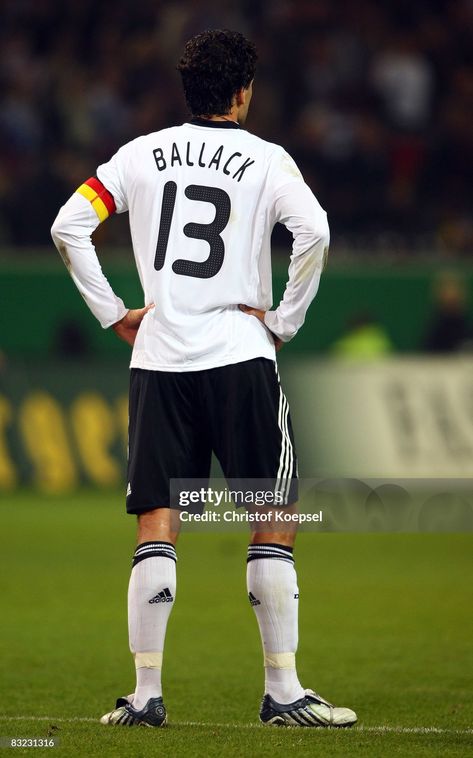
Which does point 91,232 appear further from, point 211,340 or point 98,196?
point 211,340

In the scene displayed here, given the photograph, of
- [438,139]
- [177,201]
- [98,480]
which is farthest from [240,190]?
[438,139]

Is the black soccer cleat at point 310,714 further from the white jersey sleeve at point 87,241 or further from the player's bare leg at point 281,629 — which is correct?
the white jersey sleeve at point 87,241

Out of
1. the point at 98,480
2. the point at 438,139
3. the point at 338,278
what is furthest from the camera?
the point at 438,139

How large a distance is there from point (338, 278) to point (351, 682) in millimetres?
9570

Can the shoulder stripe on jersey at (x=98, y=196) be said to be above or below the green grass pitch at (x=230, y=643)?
above

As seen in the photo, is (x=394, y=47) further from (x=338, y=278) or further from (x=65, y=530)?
(x=65, y=530)

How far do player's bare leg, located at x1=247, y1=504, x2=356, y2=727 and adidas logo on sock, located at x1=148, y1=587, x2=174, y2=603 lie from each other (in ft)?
0.85

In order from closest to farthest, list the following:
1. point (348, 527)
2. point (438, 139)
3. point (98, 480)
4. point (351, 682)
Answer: point (351, 682)
point (348, 527)
point (98, 480)
point (438, 139)

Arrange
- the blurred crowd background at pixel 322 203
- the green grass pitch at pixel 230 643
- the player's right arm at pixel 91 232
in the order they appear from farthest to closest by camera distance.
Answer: the blurred crowd background at pixel 322 203 → the player's right arm at pixel 91 232 → the green grass pitch at pixel 230 643

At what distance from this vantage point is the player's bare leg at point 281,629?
436cm

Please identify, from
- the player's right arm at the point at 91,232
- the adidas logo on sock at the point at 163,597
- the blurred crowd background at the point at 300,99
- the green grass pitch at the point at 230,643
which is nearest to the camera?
the green grass pitch at the point at 230,643

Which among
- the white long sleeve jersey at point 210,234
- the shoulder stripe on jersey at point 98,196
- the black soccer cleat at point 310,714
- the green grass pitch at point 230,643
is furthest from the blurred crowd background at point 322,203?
the shoulder stripe on jersey at point 98,196

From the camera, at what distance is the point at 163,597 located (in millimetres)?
4336

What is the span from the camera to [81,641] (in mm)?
6473
